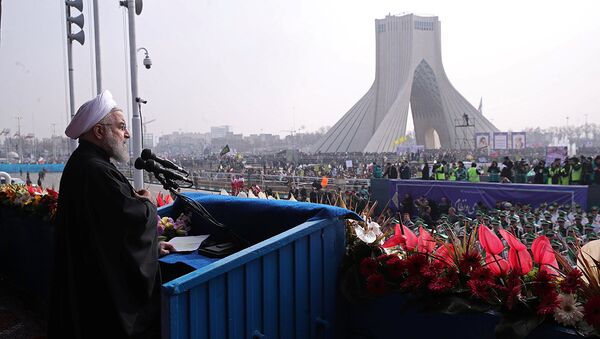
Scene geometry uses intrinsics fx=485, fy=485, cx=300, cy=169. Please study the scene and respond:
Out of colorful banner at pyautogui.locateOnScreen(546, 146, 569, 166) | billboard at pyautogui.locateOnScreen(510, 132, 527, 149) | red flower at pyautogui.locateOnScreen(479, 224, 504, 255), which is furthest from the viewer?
billboard at pyautogui.locateOnScreen(510, 132, 527, 149)

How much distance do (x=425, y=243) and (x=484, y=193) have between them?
967 cm

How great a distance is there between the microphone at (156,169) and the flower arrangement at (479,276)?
3.40 feet

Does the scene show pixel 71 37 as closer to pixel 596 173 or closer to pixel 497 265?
pixel 497 265

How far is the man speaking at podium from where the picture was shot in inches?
88.6

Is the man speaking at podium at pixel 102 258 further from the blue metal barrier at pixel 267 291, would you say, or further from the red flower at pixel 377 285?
the red flower at pixel 377 285

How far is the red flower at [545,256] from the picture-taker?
2184 mm

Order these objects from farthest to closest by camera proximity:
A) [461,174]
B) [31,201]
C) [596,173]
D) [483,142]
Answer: [483,142] < [461,174] < [596,173] < [31,201]

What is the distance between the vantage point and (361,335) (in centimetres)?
275

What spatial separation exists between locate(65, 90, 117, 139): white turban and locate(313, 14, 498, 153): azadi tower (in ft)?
204

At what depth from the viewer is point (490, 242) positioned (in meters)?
2.34

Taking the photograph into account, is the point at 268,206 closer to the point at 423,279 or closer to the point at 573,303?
the point at 423,279

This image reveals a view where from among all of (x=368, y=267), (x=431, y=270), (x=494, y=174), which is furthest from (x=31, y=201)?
(x=494, y=174)

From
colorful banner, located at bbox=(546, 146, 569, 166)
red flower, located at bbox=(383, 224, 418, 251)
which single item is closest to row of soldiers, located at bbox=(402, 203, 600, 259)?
red flower, located at bbox=(383, 224, 418, 251)

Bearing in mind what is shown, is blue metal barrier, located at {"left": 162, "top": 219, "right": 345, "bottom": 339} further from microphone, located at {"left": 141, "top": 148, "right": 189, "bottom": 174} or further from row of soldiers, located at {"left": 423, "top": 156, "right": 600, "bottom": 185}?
row of soldiers, located at {"left": 423, "top": 156, "right": 600, "bottom": 185}
